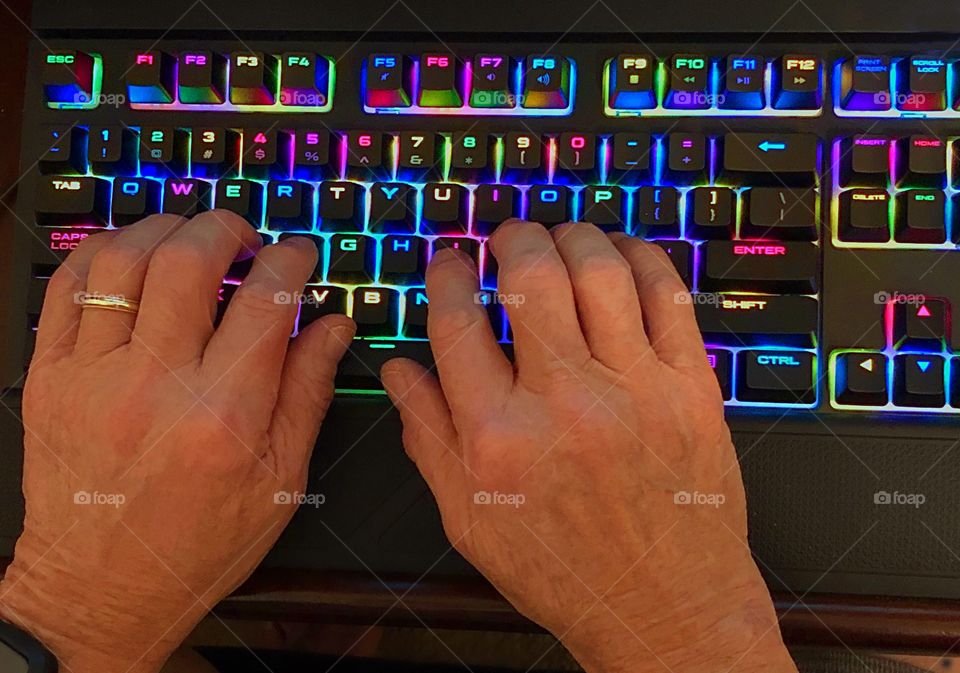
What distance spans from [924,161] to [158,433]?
2.08 ft

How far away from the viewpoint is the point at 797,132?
0.63m

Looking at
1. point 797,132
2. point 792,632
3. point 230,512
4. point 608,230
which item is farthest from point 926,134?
point 230,512

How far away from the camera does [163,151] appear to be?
0.64 m

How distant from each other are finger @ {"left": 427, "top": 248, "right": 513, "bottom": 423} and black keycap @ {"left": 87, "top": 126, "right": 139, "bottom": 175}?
0.97 feet

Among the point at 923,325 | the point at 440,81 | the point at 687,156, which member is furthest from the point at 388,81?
the point at 923,325

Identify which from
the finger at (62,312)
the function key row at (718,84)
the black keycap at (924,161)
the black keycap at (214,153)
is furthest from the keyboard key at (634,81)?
the finger at (62,312)

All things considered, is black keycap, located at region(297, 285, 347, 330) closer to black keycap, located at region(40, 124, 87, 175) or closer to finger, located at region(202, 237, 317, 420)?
finger, located at region(202, 237, 317, 420)

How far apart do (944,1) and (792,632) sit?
533 mm

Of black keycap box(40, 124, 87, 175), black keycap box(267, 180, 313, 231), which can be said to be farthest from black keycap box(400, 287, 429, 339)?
black keycap box(40, 124, 87, 175)

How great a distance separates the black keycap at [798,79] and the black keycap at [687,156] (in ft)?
0.25

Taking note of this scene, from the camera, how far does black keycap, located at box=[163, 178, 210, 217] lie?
64 centimetres

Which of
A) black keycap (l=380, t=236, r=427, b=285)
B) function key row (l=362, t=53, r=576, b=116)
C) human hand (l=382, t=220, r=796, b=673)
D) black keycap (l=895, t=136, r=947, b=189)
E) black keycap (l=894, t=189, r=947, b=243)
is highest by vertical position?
function key row (l=362, t=53, r=576, b=116)

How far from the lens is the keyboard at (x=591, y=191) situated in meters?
0.61

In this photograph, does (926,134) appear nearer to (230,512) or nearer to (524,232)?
(524,232)
